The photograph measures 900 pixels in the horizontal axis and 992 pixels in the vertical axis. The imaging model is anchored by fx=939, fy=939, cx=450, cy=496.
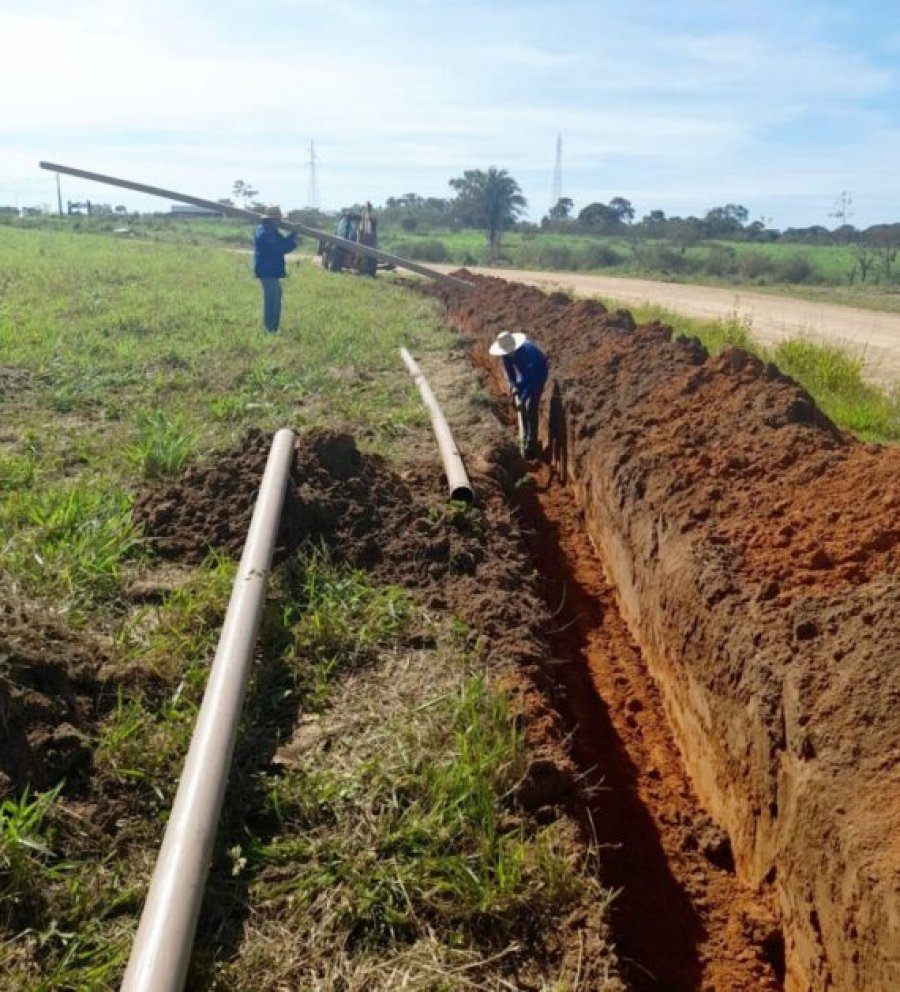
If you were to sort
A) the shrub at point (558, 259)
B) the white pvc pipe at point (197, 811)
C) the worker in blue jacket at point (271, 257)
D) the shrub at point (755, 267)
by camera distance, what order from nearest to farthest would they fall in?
the white pvc pipe at point (197, 811), the worker in blue jacket at point (271, 257), the shrub at point (755, 267), the shrub at point (558, 259)

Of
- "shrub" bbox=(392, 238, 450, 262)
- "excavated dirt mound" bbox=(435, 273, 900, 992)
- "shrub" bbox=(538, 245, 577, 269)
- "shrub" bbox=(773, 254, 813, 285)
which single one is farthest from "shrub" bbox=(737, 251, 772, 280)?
"excavated dirt mound" bbox=(435, 273, 900, 992)

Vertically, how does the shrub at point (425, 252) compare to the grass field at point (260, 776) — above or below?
below

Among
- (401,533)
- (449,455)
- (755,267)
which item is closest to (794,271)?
(755,267)

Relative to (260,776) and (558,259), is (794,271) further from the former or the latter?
(260,776)

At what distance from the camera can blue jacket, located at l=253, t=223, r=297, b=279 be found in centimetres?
1313

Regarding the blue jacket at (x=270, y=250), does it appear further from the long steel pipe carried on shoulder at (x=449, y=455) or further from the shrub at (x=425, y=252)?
the shrub at (x=425, y=252)

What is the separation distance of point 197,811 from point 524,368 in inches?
234

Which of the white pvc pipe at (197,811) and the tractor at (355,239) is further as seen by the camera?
the tractor at (355,239)

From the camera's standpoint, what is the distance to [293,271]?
25078 millimetres

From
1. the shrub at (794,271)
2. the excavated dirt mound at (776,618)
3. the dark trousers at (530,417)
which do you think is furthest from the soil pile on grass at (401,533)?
the shrub at (794,271)

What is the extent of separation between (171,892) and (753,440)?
4.31 m

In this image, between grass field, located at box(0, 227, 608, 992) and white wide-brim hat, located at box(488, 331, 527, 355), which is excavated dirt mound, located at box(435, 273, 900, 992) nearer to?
grass field, located at box(0, 227, 608, 992)

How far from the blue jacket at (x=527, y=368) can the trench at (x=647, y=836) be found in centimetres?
273

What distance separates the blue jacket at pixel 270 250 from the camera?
13133 mm
